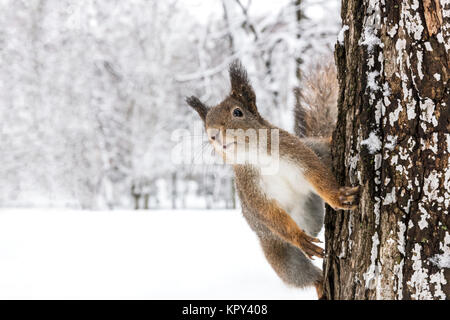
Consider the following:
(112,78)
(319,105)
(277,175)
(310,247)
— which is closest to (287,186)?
(277,175)

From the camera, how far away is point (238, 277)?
275 centimetres

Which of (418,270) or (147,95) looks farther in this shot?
(147,95)

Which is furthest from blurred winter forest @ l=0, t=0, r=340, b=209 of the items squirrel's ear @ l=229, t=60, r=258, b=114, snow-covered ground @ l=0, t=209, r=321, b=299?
squirrel's ear @ l=229, t=60, r=258, b=114

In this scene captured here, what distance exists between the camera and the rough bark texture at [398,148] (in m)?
0.99

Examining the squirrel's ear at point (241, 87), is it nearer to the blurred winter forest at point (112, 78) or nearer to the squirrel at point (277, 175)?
the squirrel at point (277, 175)

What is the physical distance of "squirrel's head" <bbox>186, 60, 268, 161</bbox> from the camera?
142cm

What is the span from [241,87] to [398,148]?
662 millimetres

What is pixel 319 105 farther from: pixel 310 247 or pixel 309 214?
pixel 310 247

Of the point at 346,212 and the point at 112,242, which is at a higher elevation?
the point at 346,212

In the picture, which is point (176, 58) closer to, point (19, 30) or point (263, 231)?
point (19, 30)

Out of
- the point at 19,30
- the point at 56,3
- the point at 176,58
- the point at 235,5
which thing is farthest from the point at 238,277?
the point at 176,58

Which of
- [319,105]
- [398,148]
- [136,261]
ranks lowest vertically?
[136,261]

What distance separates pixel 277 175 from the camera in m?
1.41

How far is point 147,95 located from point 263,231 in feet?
29.1
